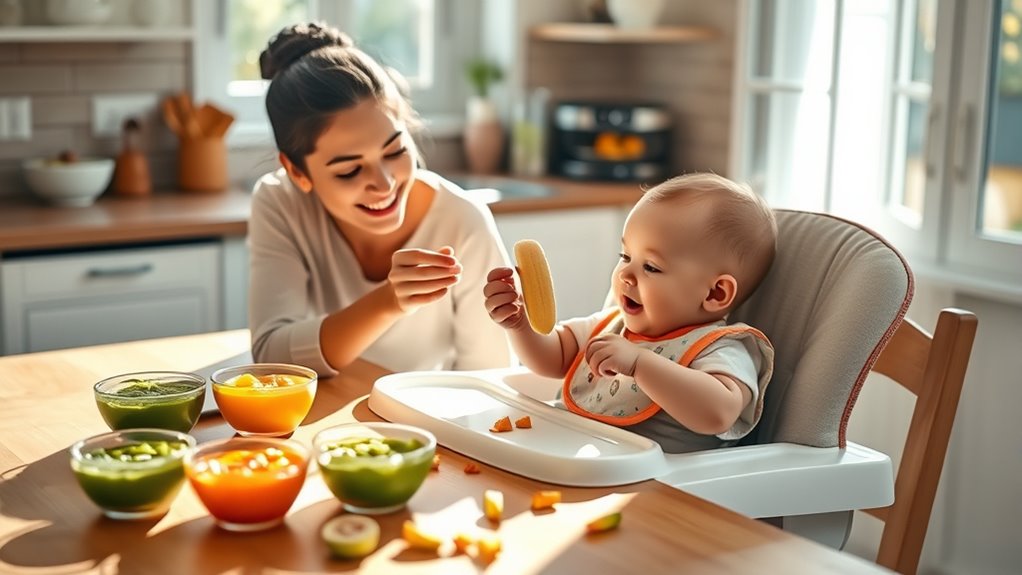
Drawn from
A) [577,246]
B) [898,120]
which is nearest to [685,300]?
[898,120]

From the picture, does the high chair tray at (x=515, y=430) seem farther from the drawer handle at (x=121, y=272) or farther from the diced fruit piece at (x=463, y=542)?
the drawer handle at (x=121, y=272)

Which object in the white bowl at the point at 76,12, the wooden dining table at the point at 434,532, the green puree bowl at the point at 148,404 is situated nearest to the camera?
the wooden dining table at the point at 434,532

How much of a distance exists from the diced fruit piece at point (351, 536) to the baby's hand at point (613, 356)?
1.36 feet

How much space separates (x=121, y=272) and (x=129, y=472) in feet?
6.41

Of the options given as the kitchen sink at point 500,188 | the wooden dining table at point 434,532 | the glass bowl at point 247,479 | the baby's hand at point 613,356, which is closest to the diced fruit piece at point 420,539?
the wooden dining table at point 434,532

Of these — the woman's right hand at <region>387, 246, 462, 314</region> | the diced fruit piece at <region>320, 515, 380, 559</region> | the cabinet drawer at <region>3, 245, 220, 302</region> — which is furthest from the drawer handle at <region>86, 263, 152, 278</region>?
the diced fruit piece at <region>320, 515, 380, 559</region>

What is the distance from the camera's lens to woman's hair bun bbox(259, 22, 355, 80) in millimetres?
2260

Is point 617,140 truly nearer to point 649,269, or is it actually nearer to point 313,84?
point 313,84

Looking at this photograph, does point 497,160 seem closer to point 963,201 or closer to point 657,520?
point 963,201

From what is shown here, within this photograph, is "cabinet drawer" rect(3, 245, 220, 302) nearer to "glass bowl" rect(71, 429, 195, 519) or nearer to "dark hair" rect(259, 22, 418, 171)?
"dark hair" rect(259, 22, 418, 171)

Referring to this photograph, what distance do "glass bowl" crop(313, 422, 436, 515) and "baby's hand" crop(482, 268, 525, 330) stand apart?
39 cm

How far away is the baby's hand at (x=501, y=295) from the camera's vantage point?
1.81 m

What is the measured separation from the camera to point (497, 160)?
4.41m

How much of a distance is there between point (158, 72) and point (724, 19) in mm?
1781
